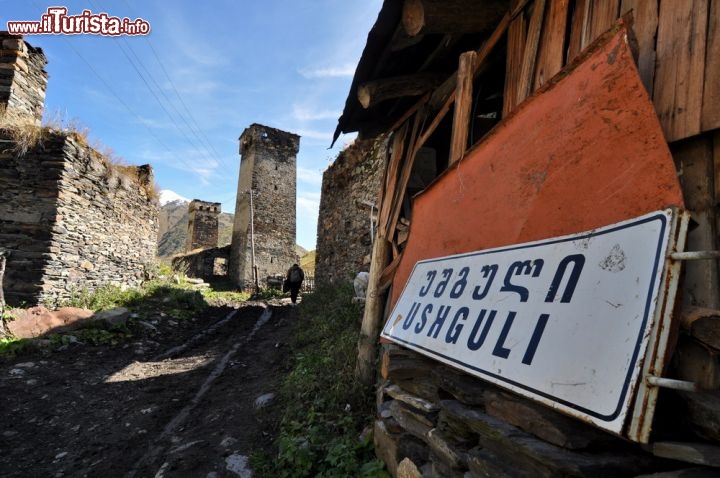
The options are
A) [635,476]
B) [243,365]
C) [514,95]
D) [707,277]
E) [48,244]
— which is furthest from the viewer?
[48,244]

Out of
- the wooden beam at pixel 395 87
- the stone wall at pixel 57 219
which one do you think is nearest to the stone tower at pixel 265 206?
the stone wall at pixel 57 219

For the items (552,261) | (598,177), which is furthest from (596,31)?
(552,261)

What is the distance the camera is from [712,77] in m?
1.33

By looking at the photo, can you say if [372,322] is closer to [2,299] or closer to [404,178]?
[404,178]

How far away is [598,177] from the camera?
4.89 ft

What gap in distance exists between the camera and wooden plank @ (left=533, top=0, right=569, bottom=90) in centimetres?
221

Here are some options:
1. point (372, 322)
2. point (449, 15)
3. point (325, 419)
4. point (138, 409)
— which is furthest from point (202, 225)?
point (449, 15)

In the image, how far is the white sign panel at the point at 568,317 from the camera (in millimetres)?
1108

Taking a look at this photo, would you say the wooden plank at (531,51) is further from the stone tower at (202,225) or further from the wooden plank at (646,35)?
the stone tower at (202,225)

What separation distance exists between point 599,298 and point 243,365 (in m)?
6.16

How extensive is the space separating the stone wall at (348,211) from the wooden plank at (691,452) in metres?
7.24

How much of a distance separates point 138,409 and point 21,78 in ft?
36.2

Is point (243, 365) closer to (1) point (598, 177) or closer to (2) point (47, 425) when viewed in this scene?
(2) point (47, 425)

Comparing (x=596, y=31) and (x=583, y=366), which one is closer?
(x=583, y=366)
